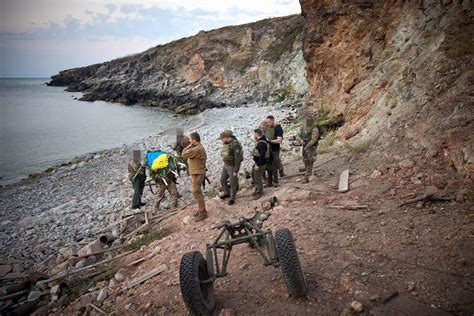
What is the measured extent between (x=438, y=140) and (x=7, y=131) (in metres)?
41.6

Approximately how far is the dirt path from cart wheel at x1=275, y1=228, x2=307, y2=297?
262mm

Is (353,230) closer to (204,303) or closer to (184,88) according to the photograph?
(204,303)

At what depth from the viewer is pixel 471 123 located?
727 cm

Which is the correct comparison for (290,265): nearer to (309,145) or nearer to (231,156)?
(231,156)

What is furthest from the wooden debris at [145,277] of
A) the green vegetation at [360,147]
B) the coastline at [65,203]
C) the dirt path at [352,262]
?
the green vegetation at [360,147]

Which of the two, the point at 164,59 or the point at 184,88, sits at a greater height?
the point at 164,59

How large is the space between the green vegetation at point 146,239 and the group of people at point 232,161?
91 centimetres

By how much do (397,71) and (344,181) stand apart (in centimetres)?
542

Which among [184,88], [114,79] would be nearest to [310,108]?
[184,88]

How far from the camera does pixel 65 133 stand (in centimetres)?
3428

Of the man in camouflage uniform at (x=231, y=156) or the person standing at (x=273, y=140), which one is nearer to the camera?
the man in camouflage uniform at (x=231, y=156)

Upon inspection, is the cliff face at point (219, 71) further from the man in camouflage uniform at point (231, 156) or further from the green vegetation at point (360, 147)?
the man in camouflage uniform at point (231, 156)

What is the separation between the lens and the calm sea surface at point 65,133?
23.6 metres

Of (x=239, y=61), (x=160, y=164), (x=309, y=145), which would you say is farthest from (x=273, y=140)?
(x=239, y=61)
